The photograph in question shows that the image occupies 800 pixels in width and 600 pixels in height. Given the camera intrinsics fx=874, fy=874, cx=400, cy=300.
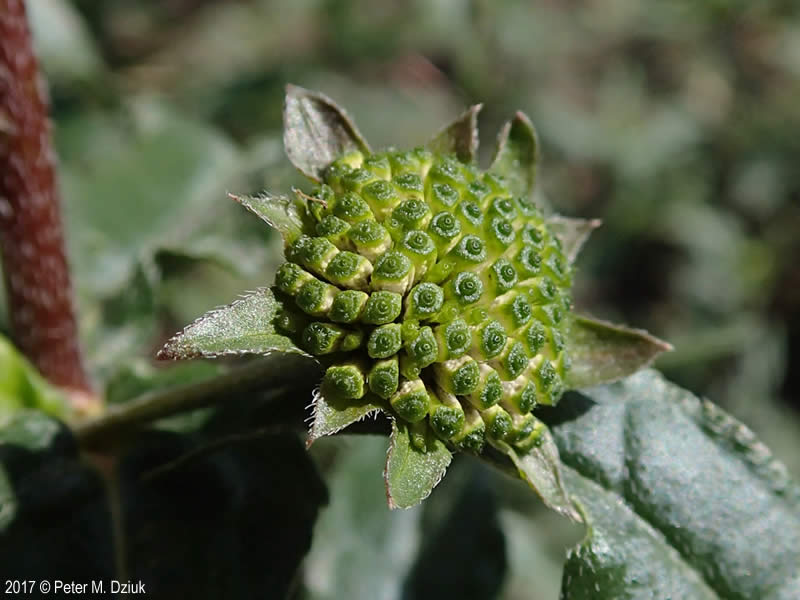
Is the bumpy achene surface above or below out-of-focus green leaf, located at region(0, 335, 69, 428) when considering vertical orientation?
above

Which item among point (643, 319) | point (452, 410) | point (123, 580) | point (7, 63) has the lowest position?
point (643, 319)

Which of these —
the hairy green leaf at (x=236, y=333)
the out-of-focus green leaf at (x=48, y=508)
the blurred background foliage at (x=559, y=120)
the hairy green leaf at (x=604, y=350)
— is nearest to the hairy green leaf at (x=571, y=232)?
the hairy green leaf at (x=604, y=350)

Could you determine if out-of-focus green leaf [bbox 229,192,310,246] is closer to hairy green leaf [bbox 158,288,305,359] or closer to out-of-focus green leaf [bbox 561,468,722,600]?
hairy green leaf [bbox 158,288,305,359]

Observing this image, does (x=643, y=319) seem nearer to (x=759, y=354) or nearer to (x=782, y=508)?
(x=759, y=354)

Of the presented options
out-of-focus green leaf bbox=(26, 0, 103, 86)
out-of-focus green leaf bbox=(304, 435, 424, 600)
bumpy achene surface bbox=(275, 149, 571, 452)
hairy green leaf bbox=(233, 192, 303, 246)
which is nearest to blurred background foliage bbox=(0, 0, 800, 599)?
out-of-focus green leaf bbox=(26, 0, 103, 86)

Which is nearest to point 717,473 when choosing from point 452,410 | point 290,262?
point 452,410
